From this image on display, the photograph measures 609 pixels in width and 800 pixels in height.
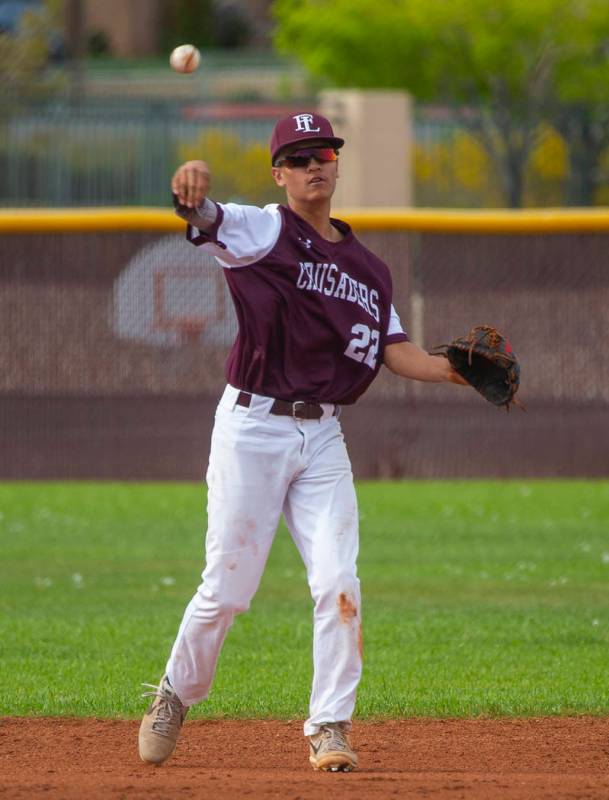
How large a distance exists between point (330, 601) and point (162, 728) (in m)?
0.72

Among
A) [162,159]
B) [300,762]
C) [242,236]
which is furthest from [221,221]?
[162,159]

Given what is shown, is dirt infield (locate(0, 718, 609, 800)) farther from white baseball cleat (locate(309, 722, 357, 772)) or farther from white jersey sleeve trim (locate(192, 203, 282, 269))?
white jersey sleeve trim (locate(192, 203, 282, 269))

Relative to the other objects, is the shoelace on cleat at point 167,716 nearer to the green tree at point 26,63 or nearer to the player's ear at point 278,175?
the player's ear at point 278,175

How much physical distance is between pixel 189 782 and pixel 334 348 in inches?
56.2

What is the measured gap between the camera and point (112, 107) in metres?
24.8

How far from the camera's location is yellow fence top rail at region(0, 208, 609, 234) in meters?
13.9

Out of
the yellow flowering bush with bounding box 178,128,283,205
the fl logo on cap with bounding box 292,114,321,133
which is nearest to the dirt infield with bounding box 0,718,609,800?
the fl logo on cap with bounding box 292,114,321,133

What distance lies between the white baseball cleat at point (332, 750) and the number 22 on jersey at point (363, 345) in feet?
3.83

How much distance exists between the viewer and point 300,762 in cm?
533

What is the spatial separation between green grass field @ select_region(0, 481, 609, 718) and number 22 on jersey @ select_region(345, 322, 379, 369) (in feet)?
5.51

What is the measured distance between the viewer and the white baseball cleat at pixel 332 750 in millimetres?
5000

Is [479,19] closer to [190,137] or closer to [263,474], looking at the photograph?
[190,137]

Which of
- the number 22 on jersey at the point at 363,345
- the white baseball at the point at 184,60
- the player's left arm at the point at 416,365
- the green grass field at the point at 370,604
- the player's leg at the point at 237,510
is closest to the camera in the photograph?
the player's leg at the point at 237,510

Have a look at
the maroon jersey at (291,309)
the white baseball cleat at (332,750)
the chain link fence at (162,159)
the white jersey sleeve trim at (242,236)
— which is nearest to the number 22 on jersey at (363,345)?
the maroon jersey at (291,309)
